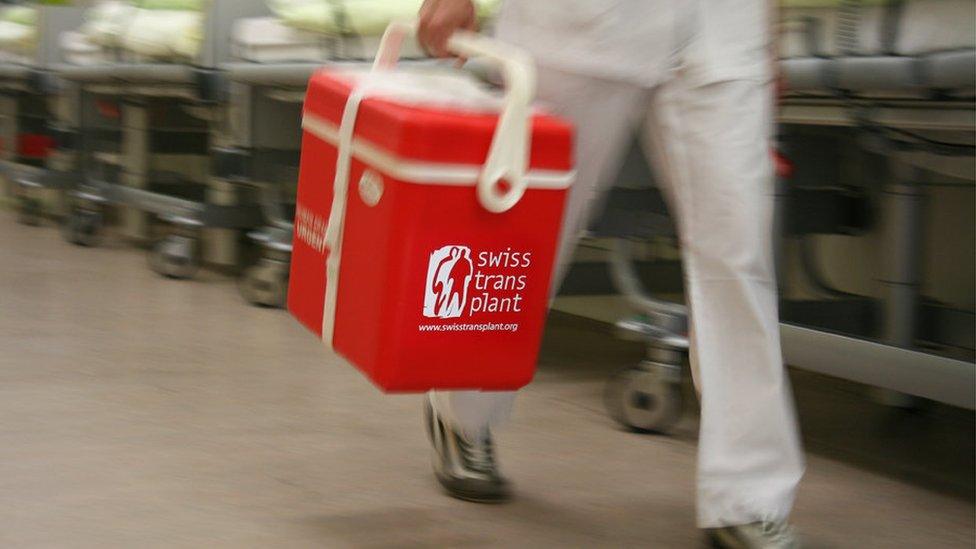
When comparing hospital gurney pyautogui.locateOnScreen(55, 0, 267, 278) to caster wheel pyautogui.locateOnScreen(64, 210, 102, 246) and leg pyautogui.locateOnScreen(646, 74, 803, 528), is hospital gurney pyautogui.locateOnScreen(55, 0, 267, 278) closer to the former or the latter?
caster wheel pyautogui.locateOnScreen(64, 210, 102, 246)

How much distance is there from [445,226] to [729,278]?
1.19 feet

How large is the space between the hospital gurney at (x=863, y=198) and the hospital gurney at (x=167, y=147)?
5.80 feet

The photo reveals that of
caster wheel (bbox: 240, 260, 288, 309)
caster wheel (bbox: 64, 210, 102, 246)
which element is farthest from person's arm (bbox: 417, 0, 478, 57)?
caster wheel (bbox: 64, 210, 102, 246)

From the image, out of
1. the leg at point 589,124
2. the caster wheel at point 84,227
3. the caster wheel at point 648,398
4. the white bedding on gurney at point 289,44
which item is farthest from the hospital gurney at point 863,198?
the caster wheel at point 84,227

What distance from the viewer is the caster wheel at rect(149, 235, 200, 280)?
13.7ft

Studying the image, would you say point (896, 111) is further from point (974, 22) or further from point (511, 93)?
point (511, 93)

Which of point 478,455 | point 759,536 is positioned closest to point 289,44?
point 478,455

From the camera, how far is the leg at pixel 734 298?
1536 mm

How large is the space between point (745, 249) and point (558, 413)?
1.01 metres

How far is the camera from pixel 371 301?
4.77ft

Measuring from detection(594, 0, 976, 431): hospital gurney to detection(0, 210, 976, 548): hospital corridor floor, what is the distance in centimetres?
17

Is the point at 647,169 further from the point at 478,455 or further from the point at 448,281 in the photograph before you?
the point at 448,281

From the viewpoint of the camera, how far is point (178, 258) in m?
4.17

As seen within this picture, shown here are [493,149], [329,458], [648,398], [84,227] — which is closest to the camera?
[493,149]
